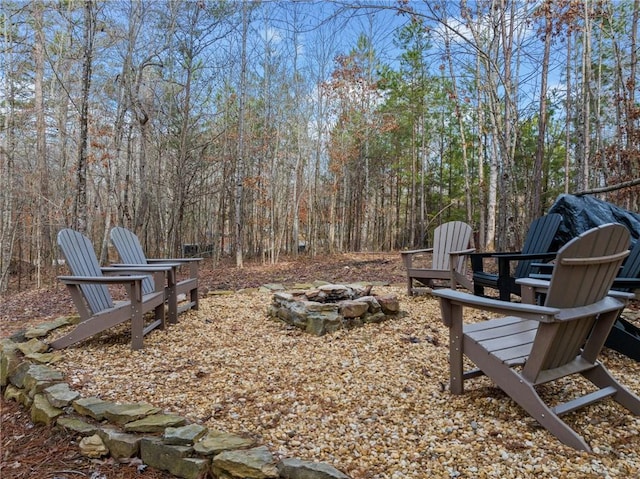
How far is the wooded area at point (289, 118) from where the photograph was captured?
206 inches

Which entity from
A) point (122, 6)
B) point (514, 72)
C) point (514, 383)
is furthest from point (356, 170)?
point (514, 383)

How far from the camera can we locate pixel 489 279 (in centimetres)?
300

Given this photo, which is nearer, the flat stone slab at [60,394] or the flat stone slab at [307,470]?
the flat stone slab at [307,470]

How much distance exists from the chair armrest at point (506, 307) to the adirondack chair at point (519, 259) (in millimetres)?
1431

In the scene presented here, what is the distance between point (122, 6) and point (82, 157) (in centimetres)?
356

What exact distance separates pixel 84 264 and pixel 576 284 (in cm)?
299

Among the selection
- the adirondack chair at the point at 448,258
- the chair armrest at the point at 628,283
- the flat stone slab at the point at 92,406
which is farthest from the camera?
the adirondack chair at the point at 448,258

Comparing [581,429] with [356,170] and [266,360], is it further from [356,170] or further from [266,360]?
[356,170]

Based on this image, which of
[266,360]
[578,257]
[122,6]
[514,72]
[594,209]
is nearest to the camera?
[578,257]

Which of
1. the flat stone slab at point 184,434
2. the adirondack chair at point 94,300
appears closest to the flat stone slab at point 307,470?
the flat stone slab at point 184,434

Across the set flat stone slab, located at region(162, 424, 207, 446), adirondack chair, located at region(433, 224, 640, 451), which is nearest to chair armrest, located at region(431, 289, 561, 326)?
adirondack chair, located at region(433, 224, 640, 451)

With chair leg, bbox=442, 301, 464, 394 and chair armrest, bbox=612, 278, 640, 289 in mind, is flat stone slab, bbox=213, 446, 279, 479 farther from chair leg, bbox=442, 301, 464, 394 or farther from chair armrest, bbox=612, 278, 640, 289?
chair armrest, bbox=612, 278, 640, 289

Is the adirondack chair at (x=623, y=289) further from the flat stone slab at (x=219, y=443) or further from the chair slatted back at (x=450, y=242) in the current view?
the flat stone slab at (x=219, y=443)

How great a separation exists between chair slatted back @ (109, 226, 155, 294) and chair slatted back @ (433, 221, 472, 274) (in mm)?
2769
